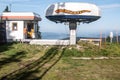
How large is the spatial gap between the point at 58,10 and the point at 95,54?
770 cm

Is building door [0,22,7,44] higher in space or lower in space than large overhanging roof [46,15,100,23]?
lower

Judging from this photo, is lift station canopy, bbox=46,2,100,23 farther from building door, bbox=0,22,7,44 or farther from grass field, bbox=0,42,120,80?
building door, bbox=0,22,7,44

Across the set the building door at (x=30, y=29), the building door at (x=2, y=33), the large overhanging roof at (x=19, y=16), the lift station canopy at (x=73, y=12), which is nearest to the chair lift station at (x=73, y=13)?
the lift station canopy at (x=73, y=12)

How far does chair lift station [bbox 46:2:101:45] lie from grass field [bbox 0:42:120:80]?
2541mm

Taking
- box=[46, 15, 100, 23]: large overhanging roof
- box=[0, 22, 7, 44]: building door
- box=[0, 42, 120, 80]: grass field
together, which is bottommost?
box=[0, 42, 120, 80]: grass field

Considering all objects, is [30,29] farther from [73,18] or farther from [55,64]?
[55,64]

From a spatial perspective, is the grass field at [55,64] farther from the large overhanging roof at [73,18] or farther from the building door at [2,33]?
the building door at [2,33]

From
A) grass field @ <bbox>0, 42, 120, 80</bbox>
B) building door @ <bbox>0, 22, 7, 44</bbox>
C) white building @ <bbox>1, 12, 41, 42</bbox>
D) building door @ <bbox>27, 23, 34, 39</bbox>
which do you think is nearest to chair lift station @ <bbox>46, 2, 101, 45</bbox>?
grass field @ <bbox>0, 42, 120, 80</bbox>

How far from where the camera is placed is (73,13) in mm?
33344

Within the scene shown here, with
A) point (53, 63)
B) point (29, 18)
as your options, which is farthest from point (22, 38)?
point (53, 63)

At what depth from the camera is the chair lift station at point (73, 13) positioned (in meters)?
33.4

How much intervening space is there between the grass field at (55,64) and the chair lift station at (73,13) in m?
2.54

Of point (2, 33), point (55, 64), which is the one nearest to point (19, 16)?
point (2, 33)

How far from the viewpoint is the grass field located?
17438 mm
